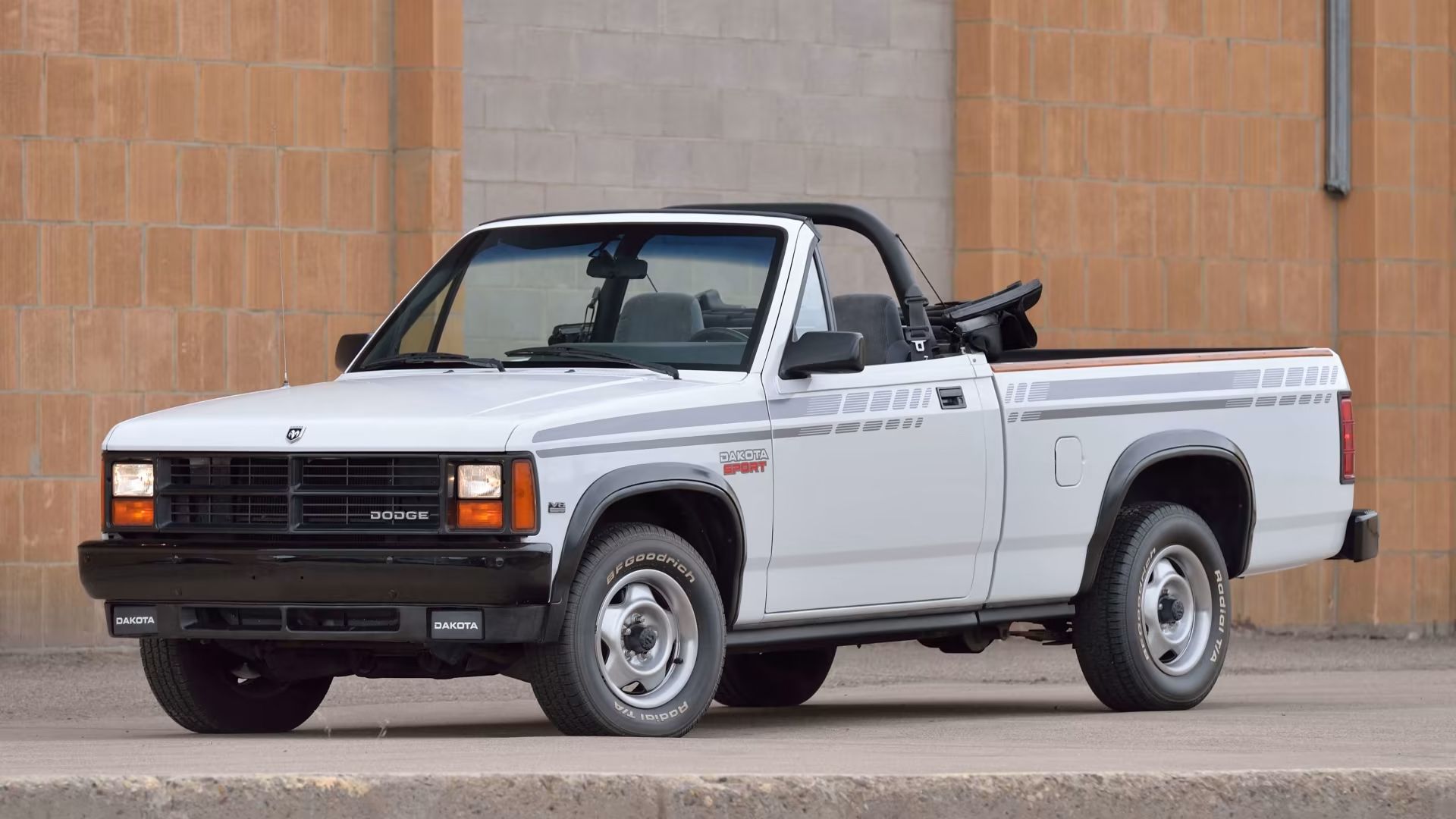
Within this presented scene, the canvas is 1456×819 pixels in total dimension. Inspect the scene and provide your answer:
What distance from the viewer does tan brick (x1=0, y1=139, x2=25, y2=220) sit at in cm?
1471

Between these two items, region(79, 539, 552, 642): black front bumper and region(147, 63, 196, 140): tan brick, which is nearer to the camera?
region(79, 539, 552, 642): black front bumper

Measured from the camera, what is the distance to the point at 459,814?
6426mm

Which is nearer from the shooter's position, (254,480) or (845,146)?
(254,480)

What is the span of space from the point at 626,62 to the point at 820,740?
315 inches

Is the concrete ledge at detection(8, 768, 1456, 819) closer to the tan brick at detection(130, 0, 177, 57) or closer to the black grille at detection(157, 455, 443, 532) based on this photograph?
the black grille at detection(157, 455, 443, 532)

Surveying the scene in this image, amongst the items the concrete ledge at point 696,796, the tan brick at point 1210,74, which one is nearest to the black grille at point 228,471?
the concrete ledge at point 696,796

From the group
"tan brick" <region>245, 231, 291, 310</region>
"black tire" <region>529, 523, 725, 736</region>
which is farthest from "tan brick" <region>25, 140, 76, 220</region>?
"black tire" <region>529, 523, 725, 736</region>

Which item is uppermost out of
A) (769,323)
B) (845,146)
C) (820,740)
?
(845,146)

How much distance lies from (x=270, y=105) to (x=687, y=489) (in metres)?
7.34

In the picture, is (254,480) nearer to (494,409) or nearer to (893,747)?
(494,409)

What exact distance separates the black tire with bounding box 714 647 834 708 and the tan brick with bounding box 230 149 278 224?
16.3 feet

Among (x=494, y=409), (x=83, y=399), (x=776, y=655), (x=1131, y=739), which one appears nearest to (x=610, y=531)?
(x=494, y=409)

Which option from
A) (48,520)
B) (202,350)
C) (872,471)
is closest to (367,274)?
(202,350)

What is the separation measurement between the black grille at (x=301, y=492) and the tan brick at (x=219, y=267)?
668 centimetres
